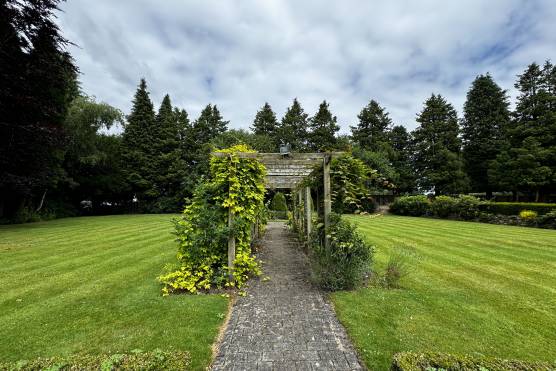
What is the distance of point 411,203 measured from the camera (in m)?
20.1

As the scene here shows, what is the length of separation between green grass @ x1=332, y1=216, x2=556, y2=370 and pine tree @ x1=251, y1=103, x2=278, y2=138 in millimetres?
33213

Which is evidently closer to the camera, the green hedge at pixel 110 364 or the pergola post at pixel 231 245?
the green hedge at pixel 110 364

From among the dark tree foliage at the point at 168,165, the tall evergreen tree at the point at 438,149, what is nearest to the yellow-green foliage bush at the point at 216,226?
the dark tree foliage at the point at 168,165

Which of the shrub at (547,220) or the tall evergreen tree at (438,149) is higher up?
the tall evergreen tree at (438,149)

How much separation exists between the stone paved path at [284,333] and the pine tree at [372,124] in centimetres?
3496

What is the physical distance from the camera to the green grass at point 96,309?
2.82 metres

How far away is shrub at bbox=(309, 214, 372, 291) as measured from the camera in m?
4.47

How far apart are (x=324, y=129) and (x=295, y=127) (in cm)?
472

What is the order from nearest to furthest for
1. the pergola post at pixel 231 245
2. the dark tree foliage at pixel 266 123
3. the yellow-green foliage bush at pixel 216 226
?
1. the yellow-green foliage bush at pixel 216 226
2. the pergola post at pixel 231 245
3. the dark tree foliage at pixel 266 123

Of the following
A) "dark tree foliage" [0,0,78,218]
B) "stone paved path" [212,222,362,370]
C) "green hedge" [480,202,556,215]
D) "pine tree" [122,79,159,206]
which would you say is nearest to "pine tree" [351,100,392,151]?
"green hedge" [480,202,556,215]

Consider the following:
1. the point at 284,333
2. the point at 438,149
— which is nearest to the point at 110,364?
the point at 284,333

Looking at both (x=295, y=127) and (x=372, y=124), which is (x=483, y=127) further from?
(x=295, y=127)

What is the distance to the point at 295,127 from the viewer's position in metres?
37.4

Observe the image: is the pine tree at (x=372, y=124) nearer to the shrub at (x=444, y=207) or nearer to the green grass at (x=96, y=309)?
the shrub at (x=444, y=207)
